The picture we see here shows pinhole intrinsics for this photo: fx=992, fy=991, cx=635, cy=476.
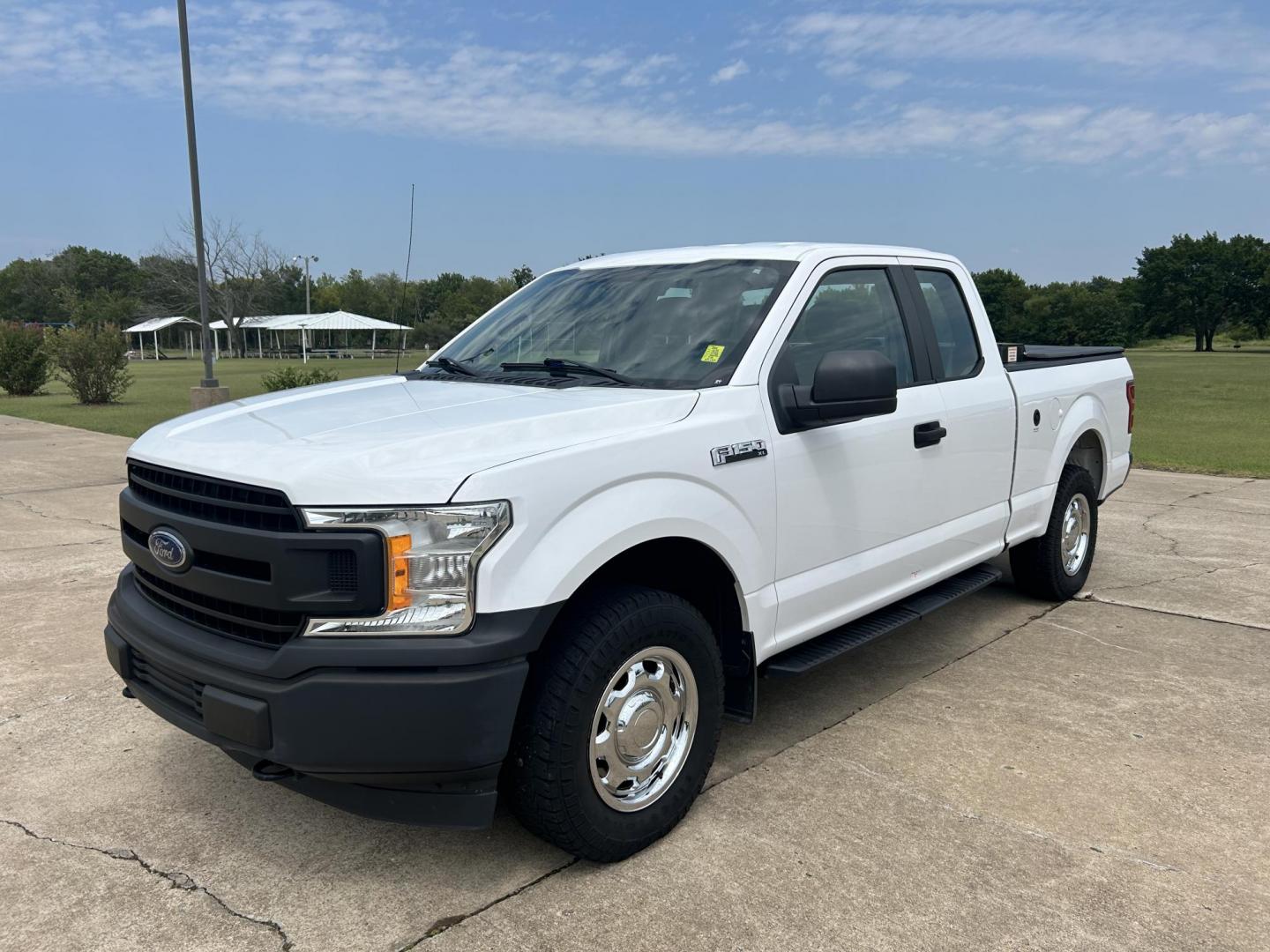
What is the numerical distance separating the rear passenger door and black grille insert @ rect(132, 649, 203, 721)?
3.05 metres

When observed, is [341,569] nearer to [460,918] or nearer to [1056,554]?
[460,918]

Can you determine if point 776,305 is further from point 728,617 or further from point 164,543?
point 164,543

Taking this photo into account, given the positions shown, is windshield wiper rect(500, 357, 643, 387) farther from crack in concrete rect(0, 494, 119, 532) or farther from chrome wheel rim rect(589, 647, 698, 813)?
crack in concrete rect(0, 494, 119, 532)

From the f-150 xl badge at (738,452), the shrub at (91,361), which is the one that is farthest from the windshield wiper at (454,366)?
the shrub at (91,361)

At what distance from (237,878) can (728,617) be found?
172 centimetres

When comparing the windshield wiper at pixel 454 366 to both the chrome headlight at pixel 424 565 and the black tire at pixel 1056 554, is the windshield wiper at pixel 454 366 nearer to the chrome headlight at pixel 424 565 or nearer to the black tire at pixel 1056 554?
the chrome headlight at pixel 424 565

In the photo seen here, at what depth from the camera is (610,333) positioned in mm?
3842

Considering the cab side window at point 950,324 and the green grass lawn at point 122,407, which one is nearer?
the cab side window at point 950,324

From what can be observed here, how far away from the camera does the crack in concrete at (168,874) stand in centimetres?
269

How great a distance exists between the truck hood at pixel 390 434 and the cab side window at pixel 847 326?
2.01ft

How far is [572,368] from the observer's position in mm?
3688

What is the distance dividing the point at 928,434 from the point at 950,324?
85 centimetres

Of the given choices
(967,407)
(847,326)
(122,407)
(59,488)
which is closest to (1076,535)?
(967,407)

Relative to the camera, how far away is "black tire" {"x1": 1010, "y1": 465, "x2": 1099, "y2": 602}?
5527 mm
